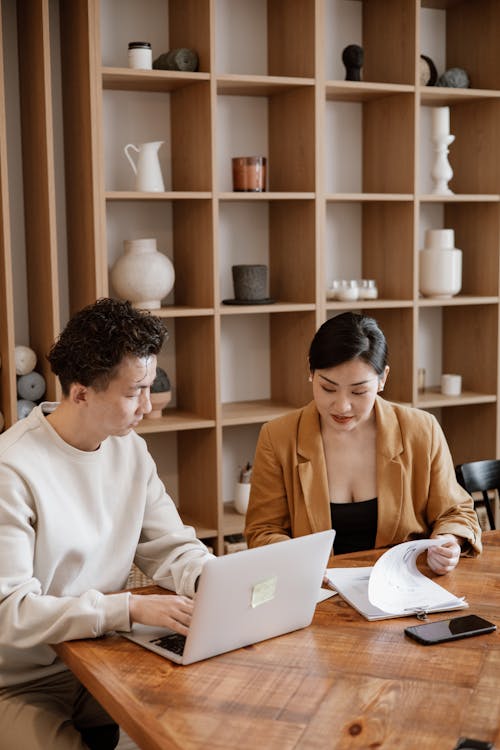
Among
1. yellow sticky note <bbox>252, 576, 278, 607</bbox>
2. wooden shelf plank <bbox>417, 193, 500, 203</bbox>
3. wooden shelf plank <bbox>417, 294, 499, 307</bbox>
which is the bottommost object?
yellow sticky note <bbox>252, 576, 278, 607</bbox>

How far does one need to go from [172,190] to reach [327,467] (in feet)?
5.35

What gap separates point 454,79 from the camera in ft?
13.1

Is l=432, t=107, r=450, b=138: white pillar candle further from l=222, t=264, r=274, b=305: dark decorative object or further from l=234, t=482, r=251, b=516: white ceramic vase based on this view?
l=234, t=482, r=251, b=516: white ceramic vase

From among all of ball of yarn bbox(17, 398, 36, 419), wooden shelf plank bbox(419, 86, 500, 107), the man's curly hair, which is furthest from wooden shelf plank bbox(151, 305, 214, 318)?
the man's curly hair

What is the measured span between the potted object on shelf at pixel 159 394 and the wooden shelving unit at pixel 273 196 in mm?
69

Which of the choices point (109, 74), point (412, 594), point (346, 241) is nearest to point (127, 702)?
point (412, 594)

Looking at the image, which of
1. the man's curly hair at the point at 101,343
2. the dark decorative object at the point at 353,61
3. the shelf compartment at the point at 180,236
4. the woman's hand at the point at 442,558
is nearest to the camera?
the man's curly hair at the point at 101,343

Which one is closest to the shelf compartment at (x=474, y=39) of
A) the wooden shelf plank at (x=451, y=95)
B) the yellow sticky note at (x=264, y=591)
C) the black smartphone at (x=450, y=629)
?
the wooden shelf plank at (x=451, y=95)

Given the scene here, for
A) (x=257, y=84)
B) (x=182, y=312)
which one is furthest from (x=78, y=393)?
(x=257, y=84)

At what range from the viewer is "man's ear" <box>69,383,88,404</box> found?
1932mm

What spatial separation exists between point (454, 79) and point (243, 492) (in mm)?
1927

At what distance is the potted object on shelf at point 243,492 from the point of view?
382 cm

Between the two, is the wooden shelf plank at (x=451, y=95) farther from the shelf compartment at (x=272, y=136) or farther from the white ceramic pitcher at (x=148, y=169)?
the white ceramic pitcher at (x=148, y=169)

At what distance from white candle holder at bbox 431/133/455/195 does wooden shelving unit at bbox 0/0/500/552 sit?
0.06m
